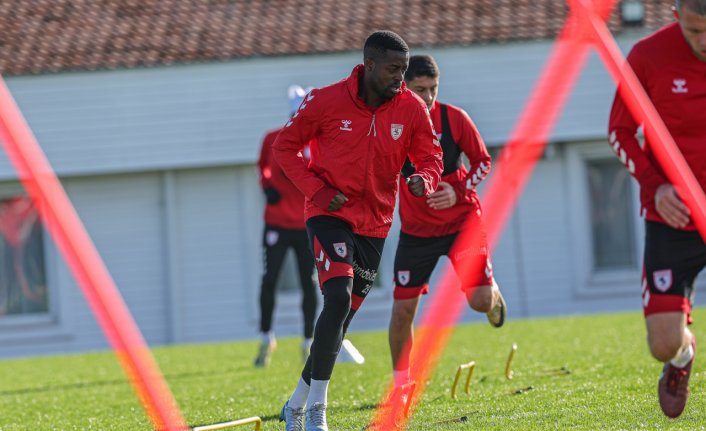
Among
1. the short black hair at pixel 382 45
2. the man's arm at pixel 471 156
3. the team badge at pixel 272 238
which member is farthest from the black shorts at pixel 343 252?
the team badge at pixel 272 238

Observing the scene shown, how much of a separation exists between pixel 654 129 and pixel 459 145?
8.58 ft

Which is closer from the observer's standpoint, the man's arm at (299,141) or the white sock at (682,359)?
the white sock at (682,359)

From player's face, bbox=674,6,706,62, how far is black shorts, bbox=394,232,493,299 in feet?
8.50

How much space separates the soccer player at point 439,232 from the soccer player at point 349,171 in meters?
1.12

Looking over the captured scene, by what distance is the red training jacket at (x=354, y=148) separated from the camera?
6387 millimetres

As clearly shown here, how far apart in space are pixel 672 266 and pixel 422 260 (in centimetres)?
239

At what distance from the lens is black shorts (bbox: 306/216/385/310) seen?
6254mm

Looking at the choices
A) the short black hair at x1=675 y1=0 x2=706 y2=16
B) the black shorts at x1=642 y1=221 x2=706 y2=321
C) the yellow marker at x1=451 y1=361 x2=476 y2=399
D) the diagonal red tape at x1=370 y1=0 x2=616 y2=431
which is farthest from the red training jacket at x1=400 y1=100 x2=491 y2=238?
the short black hair at x1=675 y1=0 x2=706 y2=16

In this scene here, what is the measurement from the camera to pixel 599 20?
18.6 ft

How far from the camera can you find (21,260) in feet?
69.3

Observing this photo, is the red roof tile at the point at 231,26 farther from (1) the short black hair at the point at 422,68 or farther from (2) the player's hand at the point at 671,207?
(2) the player's hand at the point at 671,207

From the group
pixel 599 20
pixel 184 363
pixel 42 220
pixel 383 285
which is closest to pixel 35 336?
pixel 42 220

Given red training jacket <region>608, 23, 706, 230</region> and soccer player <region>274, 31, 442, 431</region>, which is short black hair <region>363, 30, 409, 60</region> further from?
red training jacket <region>608, 23, 706, 230</region>

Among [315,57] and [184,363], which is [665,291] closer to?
[184,363]
